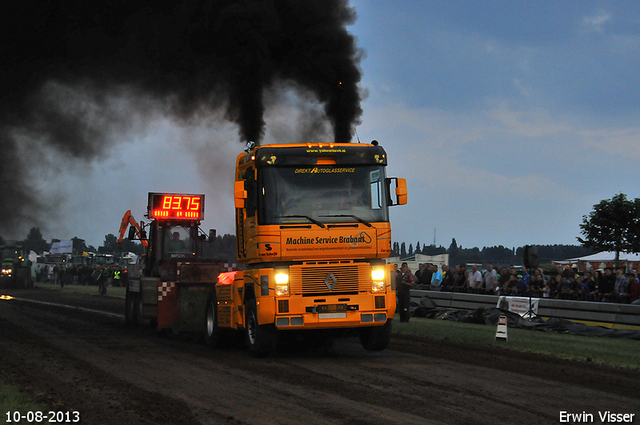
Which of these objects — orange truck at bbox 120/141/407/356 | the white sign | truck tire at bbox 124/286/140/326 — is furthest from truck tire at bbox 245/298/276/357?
the white sign

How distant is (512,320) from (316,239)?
8578mm

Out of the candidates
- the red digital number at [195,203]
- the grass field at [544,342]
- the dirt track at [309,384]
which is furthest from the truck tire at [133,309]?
the grass field at [544,342]

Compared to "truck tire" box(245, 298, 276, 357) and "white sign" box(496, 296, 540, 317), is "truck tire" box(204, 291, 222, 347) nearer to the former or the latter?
"truck tire" box(245, 298, 276, 357)

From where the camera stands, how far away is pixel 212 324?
1360cm

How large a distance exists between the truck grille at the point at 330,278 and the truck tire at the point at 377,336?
3.10ft

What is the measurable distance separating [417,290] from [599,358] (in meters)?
12.3

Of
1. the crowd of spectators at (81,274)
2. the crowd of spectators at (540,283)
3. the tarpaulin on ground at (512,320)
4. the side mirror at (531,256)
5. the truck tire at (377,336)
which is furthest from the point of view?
the crowd of spectators at (81,274)

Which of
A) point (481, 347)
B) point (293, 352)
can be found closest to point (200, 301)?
point (293, 352)

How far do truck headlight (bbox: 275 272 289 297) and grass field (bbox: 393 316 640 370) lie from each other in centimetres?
438

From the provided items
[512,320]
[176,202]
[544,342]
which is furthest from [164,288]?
[512,320]

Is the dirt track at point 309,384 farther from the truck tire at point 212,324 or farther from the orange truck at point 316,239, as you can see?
the orange truck at point 316,239

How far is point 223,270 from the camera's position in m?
15.1

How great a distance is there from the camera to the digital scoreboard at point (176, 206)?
17.7m

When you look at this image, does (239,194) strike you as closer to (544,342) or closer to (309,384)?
(309,384)
